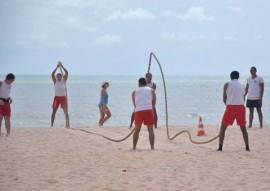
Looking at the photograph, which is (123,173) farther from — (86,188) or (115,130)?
(115,130)

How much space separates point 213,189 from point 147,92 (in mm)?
3979

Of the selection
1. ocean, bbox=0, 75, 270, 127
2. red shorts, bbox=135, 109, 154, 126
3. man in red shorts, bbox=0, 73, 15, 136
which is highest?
man in red shorts, bbox=0, 73, 15, 136

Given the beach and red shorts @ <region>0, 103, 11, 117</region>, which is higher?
red shorts @ <region>0, 103, 11, 117</region>

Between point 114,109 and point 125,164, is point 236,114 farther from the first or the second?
point 114,109

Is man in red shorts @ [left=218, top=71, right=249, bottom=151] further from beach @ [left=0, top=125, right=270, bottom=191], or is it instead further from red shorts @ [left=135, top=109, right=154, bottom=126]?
red shorts @ [left=135, top=109, right=154, bottom=126]

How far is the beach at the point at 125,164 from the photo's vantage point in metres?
6.79

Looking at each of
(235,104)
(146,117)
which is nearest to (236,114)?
(235,104)

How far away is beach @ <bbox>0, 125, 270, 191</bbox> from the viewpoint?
22.3 ft

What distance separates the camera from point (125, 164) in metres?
8.39

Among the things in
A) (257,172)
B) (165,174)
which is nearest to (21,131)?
(165,174)

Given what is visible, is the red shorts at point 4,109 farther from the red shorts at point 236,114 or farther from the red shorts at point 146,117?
the red shorts at point 236,114

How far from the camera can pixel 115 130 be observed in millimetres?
A: 14234

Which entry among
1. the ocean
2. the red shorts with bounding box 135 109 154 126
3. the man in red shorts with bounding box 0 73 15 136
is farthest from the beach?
the ocean

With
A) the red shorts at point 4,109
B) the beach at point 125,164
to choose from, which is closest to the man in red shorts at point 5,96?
the red shorts at point 4,109
